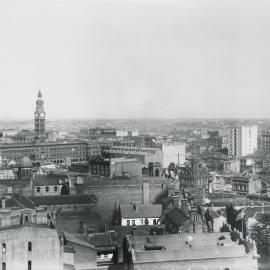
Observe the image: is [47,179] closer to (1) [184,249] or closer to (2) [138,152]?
(1) [184,249]

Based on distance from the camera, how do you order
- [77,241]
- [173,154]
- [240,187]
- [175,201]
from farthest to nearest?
[173,154] < [240,187] < [175,201] < [77,241]

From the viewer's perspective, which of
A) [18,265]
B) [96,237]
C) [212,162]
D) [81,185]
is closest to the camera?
[18,265]

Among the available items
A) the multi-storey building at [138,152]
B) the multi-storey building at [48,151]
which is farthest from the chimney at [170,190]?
the multi-storey building at [48,151]

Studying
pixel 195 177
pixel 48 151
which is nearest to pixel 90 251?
pixel 195 177

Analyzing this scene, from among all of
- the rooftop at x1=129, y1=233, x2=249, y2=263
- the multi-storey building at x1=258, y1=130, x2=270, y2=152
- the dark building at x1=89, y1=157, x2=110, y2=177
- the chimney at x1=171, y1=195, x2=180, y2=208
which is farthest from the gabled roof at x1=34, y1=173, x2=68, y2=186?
the multi-storey building at x1=258, y1=130, x2=270, y2=152

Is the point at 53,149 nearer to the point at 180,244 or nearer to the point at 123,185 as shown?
the point at 123,185

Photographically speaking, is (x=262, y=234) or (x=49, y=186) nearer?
(x=262, y=234)

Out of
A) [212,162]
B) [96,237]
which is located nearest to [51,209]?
[96,237]
